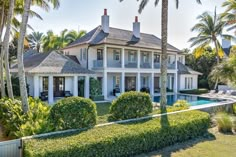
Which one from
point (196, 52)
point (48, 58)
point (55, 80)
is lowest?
point (55, 80)

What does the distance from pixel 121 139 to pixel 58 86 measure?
20.8 m

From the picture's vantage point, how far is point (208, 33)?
3884 cm

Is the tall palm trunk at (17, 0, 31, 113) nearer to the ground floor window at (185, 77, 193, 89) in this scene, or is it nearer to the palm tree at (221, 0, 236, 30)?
the palm tree at (221, 0, 236, 30)

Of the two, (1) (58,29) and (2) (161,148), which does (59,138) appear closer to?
(2) (161,148)

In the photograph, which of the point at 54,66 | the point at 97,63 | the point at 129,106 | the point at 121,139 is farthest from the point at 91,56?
the point at 121,139

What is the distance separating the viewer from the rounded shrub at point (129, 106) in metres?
11.8

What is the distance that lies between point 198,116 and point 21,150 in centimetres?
925

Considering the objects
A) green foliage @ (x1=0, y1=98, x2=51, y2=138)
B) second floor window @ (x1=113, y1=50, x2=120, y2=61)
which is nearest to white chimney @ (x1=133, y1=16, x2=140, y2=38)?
second floor window @ (x1=113, y1=50, x2=120, y2=61)

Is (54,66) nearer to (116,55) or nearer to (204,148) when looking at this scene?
(116,55)

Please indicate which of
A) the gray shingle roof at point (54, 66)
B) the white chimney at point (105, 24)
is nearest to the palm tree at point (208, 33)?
the white chimney at point (105, 24)

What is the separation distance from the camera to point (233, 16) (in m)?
25.8

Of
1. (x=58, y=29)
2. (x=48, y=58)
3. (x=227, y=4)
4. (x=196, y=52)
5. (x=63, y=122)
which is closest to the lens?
(x=63, y=122)

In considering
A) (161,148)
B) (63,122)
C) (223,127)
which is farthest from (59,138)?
(223,127)

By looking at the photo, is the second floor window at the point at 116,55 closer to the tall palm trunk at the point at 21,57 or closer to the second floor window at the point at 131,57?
the second floor window at the point at 131,57
